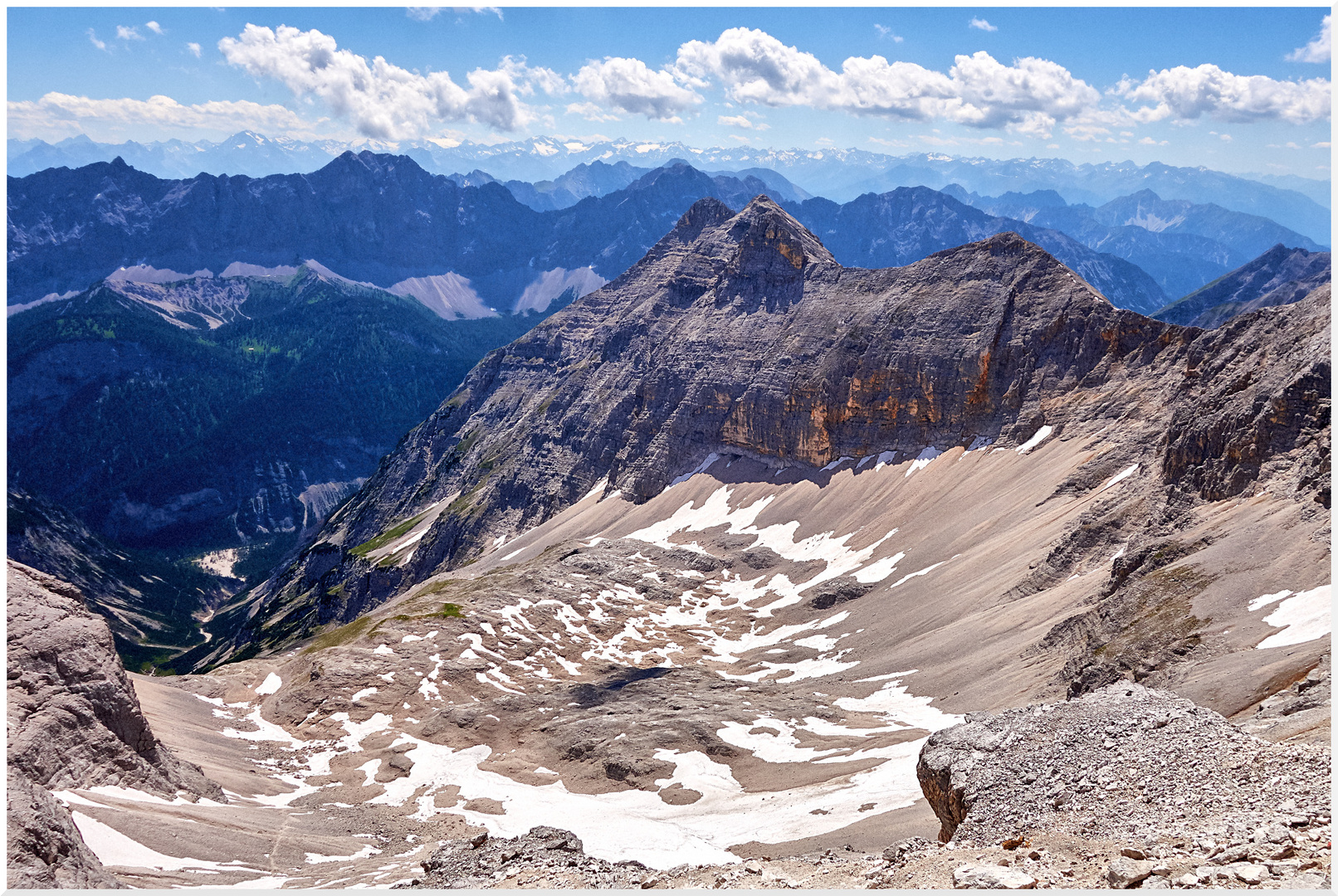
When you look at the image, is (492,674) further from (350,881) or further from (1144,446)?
(1144,446)

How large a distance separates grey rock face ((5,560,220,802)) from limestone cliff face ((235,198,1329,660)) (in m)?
77.5

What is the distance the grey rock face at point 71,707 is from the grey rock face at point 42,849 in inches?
608

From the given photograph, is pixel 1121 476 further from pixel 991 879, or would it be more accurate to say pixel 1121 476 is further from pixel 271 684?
pixel 271 684

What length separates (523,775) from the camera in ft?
232

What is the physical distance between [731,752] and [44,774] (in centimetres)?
4589

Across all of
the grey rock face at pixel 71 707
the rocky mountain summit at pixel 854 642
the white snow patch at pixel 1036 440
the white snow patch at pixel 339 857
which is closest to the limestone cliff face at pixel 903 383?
the rocky mountain summit at pixel 854 642

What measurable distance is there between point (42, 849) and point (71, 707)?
22.3 metres

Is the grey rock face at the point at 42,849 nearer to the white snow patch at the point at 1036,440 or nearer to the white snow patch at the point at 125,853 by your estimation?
the white snow patch at the point at 125,853

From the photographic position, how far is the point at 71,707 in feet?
156

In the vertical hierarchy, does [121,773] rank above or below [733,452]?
below

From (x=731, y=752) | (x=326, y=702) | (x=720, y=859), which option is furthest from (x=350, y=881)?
(x=326, y=702)

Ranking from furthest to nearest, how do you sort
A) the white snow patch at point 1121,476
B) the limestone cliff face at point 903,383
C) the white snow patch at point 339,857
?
the white snow patch at point 1121,476
the limestone cliff face at point 903,383
the white snow patch at point 339,857

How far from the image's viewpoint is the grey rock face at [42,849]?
2769 cm

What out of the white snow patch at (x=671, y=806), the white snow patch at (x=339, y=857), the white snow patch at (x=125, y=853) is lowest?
the white snow patch at (x=671, y=806)
